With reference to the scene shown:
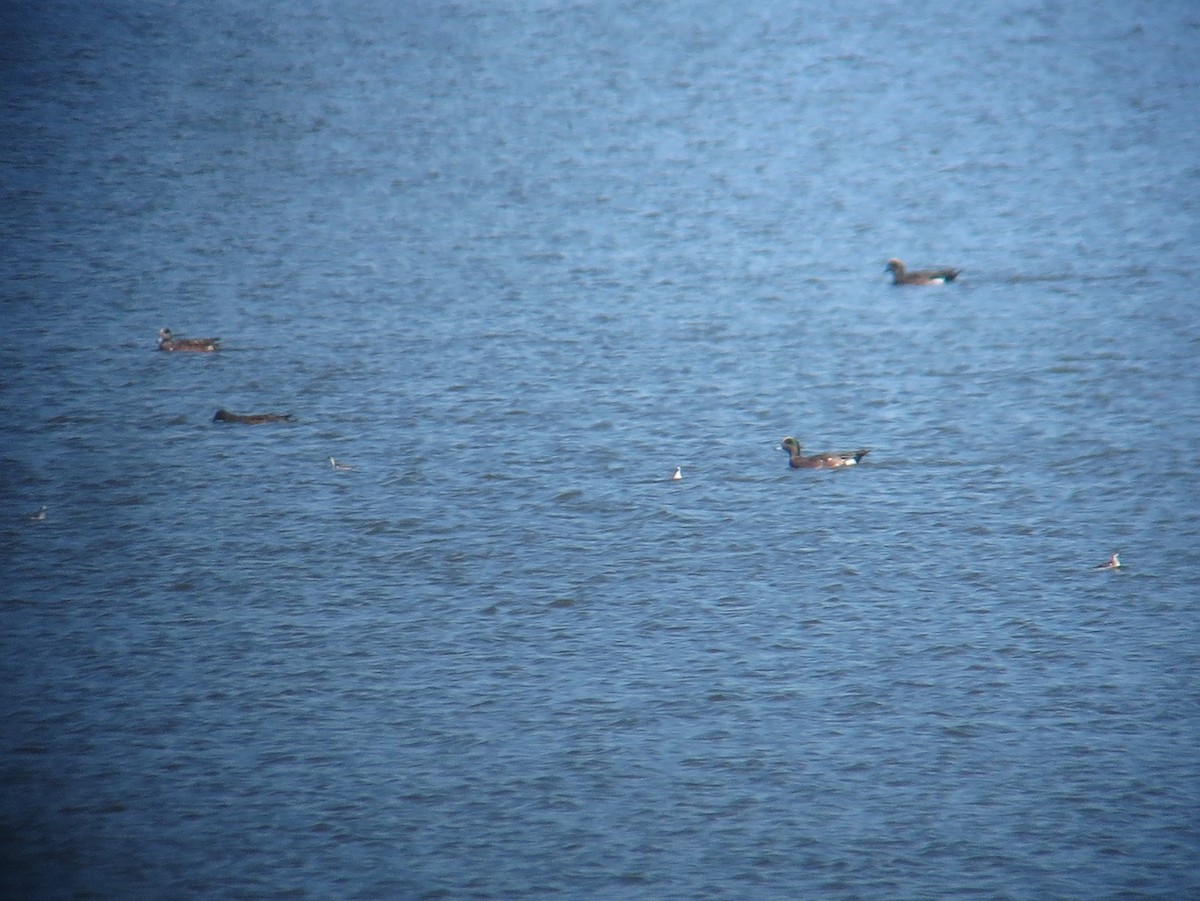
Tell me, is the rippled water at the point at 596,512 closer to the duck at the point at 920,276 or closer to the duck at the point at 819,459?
the duck at the point at 819,459

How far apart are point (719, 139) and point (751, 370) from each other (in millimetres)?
15717

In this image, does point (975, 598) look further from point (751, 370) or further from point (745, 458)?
point (751, 370)

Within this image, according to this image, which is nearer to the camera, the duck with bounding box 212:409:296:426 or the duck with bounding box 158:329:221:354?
the duck with bounding box 212:409:296:426

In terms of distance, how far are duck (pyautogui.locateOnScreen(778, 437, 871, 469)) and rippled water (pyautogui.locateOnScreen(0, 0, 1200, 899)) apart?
0.27 metres

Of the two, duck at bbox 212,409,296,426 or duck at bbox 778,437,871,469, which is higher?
duck at bbox 212,409,296,426

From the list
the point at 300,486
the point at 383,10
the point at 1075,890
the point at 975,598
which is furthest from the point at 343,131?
the point at 1075,890

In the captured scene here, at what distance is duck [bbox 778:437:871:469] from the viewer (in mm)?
17547

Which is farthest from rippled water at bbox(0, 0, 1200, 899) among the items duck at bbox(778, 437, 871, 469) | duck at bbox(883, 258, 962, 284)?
duck at bbox(883, 258, 962, 284)

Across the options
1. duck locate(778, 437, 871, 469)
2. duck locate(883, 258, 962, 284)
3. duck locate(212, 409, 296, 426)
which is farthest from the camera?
duck locate(883, 258, 962, 284)

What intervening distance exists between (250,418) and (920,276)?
449 inches

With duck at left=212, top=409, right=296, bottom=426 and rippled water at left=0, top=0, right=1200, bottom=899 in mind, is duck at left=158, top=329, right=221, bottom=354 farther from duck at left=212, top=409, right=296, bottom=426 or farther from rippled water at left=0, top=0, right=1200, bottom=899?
duck at left=212, top=409, right=296, bottom=426

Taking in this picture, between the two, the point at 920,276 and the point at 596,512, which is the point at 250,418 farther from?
the point at 920,276

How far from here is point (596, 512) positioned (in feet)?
53.9

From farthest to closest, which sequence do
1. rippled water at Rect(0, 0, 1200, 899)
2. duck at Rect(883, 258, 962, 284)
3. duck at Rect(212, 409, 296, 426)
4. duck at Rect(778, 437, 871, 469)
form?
duck at Rect(883, 258, 962, 284), duck at Rect(212, 409, 296, 426), duck at Rect(778, 437, 871, 469), rippled water at Rect(0, 0, 1200, 899)
